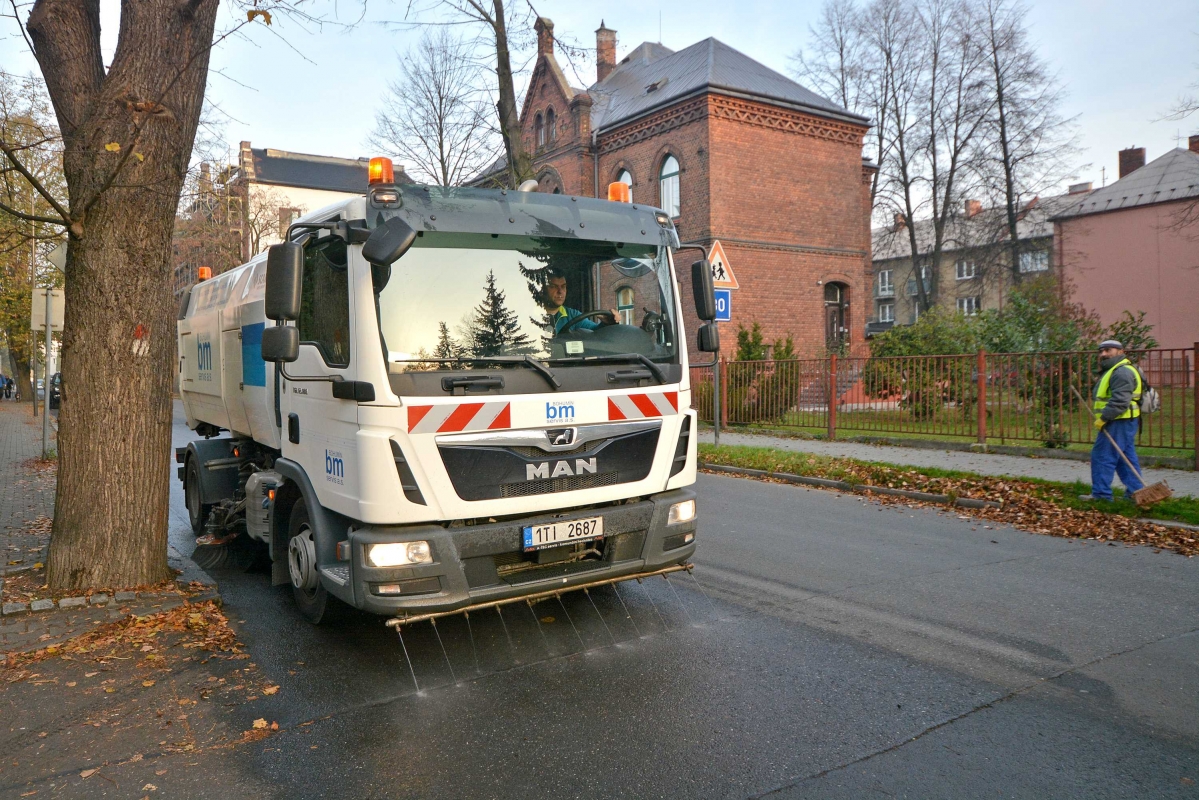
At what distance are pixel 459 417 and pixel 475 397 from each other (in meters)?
0.13

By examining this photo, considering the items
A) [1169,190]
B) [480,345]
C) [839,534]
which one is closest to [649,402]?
[480,345]

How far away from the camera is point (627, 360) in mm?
5141

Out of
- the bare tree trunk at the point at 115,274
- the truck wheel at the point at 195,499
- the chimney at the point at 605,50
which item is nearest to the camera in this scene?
the bare tree trunk at the point at 115,274

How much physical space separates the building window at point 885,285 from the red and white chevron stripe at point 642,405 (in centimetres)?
7500

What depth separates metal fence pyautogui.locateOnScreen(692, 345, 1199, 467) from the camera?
11.3 meters

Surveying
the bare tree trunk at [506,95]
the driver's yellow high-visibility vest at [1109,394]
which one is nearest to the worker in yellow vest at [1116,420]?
the driver's yellow high-visibility vest at [1109,394]

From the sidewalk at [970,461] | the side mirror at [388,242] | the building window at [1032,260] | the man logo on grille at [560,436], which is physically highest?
the building window at [1032,260]

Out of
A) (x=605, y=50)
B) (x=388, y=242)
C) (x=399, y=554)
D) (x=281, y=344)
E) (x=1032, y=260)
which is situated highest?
(x=605, y=50)

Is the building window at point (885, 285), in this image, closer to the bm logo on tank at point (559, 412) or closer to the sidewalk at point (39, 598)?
the sidewalk at point (39, 598)

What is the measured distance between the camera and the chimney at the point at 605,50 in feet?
121

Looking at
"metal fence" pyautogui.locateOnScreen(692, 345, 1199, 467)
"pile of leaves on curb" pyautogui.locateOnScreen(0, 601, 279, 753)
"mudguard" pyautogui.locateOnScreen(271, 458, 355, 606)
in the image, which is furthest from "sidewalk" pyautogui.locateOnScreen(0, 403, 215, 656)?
"metal fence" pyautogui.locateOnScreen(692, 345, 1199, 467)

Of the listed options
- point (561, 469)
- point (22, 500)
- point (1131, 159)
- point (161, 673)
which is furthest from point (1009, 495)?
point (1131, 159)

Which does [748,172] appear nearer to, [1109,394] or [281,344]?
[1109,394]

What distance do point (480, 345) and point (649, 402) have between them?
41.9 inches
